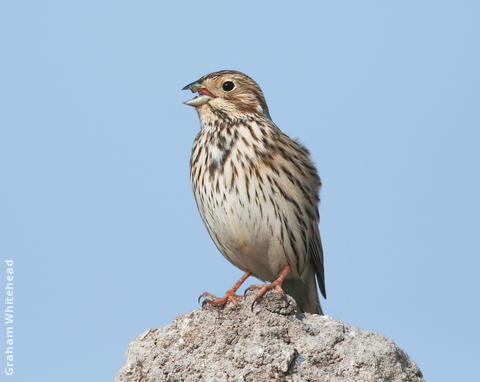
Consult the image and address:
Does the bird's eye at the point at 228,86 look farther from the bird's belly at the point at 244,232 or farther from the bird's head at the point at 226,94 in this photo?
the bird's belly at the point at 244,232

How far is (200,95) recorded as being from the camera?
330 inches

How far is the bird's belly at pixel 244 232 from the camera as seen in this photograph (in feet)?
25.5

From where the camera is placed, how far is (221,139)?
811cm

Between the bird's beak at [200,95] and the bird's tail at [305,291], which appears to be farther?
the bird's tail at [305,291]

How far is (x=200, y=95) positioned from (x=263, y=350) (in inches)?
123

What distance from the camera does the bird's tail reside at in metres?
8.50

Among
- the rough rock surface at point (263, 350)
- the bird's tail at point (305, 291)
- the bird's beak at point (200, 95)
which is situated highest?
the bird's beak at point (200, 95)

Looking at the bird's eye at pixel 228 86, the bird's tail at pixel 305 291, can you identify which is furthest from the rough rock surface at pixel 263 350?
the bird's eye at pixel 228 86

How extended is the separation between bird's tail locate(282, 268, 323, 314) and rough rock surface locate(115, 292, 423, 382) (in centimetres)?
189

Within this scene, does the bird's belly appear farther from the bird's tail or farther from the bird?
the bird's tail

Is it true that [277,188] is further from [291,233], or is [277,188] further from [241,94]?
[241,94]

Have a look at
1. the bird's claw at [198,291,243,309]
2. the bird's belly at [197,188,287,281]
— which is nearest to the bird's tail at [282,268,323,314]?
the bird's belly at [197,188,287,281]

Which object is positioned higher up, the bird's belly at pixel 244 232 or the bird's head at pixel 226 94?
the bird's head at pixel 226 94

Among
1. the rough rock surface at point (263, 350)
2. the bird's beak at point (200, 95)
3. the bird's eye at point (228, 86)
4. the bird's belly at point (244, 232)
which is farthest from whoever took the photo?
the bird's eye at point (228, 86)
